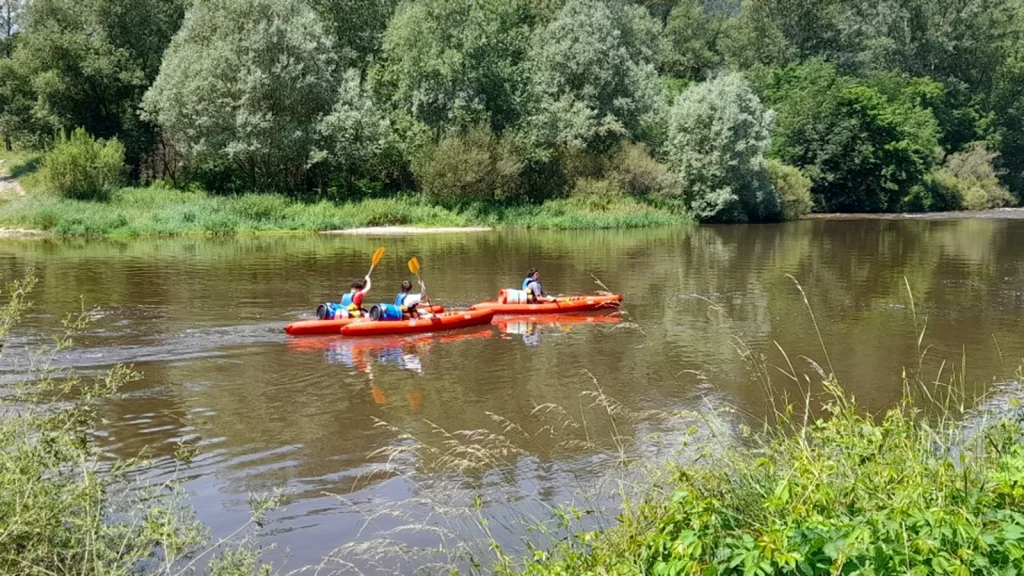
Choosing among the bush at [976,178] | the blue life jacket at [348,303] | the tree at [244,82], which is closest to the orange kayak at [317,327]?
the blue life jacket at [348,303]

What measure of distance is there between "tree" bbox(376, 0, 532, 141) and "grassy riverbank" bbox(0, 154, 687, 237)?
411 cm

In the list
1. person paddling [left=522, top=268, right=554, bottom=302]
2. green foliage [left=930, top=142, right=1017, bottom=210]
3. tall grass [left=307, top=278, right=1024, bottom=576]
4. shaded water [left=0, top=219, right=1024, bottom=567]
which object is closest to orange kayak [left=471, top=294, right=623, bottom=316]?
person paddling [left=522, top=268, right=554, bottom=302]

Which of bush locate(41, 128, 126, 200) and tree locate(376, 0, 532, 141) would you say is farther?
tree locate(376, 0, 532, 141)

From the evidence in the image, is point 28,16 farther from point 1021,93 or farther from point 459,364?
point 1021,93

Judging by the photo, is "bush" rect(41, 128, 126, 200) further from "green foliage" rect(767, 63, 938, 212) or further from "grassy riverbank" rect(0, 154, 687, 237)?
"green foliage" rect(767, 63, 938, 212)

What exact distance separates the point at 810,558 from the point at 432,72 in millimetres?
37941

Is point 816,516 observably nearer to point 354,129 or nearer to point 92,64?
point 354,129

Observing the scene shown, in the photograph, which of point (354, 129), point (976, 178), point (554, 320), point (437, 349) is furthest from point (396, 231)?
point (976, 178)

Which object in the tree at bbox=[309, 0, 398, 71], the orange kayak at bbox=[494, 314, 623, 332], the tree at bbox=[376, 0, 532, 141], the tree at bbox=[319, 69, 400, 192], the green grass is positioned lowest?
the orange kayak at bbox=[494, 314, 623, 332]

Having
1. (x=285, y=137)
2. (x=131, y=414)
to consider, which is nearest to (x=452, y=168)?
(x=285, y=137)

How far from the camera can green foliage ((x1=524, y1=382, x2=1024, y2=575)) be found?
124 inches

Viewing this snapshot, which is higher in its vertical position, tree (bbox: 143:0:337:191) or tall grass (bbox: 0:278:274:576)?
tree (bbox: 143:0:337:191)

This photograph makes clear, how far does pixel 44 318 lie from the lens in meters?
15.0

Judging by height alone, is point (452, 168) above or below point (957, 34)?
below
